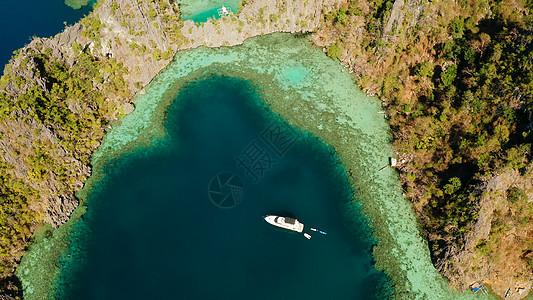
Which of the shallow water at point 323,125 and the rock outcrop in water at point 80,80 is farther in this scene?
the rock outcrop in water at point 80,80

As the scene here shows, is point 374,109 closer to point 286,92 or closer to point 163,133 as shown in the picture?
point 286,92

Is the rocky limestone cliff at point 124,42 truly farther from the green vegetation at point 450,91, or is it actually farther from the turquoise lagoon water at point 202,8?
the green vegetation at point 450,91

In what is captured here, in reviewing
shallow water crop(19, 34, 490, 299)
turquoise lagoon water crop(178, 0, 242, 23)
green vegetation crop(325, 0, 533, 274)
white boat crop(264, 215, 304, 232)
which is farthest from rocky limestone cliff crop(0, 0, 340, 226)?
white boat crop(264, 215, 304, 232)

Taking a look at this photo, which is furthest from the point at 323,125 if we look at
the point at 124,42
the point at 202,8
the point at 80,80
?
the point at 80,80

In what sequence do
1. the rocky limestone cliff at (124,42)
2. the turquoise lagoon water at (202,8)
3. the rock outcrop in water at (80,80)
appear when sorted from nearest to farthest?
the rock outcrop in water at (80,80) → the rocky limestone cliff at (124,42) → the turquoise lagoon water at (202,8)

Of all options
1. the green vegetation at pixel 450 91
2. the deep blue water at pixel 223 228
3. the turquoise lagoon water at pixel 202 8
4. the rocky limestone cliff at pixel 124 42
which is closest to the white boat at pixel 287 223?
the deep blue water at pixel 223 228

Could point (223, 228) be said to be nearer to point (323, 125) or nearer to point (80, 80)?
point (323, 125)
